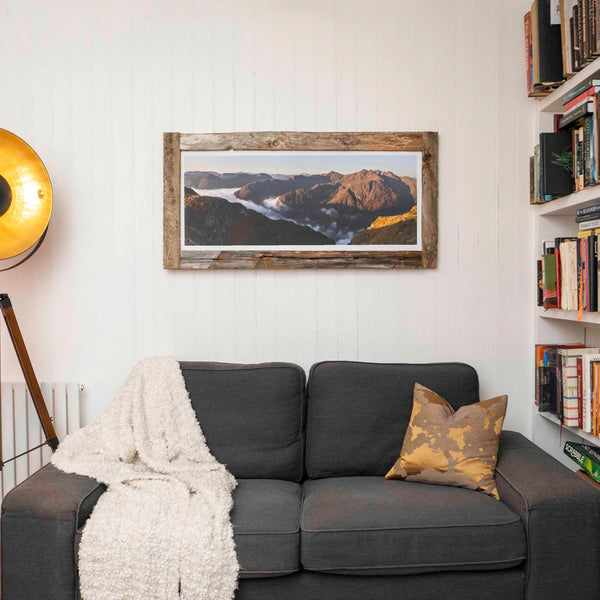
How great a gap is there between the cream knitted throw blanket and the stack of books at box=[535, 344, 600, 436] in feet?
4.72

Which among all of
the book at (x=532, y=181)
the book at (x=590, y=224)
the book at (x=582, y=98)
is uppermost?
the book at (x=582, y=98)

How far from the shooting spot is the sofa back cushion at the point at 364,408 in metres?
2.41

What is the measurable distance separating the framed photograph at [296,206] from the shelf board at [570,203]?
516 millimetres

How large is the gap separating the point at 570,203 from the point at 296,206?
1211 mm

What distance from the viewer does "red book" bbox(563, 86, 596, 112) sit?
2207 millimetres

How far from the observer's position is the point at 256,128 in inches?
108

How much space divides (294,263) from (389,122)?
817 millimetres

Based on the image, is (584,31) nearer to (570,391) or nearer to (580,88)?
(580,88)

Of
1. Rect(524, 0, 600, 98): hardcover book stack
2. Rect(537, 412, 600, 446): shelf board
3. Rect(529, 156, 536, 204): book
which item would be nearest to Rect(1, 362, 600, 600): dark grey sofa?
Rect(537, 412, 600, 446): shelf board

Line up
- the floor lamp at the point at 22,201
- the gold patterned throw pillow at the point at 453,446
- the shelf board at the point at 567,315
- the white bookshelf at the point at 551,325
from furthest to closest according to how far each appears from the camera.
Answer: the white bookshelf at the point at 551,325 < the floor lamp at the point at 22,201 < the shelf board at the point at 567,315 < the gold patterned throw pillow at the point at 453,446

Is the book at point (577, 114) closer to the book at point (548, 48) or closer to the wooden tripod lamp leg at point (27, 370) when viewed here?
the book at point (548, 48)

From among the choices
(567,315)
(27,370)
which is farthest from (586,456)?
(27,370)

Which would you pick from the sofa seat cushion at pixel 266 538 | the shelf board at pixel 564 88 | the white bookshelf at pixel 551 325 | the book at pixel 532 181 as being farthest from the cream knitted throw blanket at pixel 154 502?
the shelf board at pixel 564 88

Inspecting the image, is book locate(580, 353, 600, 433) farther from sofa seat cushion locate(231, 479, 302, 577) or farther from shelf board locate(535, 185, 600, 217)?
sofa seat cushion locate(231, 479, 302, 577)
